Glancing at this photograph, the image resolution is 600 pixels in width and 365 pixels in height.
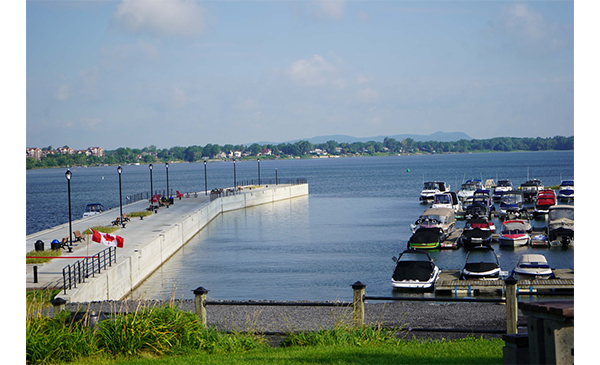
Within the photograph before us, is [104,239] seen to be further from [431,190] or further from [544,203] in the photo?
[431,190]

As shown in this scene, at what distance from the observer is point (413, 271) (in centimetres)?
2894

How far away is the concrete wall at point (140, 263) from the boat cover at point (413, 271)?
1379 cm

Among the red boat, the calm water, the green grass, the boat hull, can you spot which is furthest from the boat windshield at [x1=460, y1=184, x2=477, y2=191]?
the green grass

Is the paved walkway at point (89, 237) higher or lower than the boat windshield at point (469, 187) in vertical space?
lower

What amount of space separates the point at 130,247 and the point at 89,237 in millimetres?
4511

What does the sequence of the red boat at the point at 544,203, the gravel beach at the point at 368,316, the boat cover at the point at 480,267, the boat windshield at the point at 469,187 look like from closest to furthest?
the gravel beach at the point at 368,316, the boat cover at the point at 480,267, the red boat at the point at 544,203, the boat windshield at the point at 469,187

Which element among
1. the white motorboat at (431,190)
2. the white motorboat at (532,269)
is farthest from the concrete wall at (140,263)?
the white motorboat at (431,190)

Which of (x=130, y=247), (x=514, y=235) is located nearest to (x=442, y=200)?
(x=514, y=235)

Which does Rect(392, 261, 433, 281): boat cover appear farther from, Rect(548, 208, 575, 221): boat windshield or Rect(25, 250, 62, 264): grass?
Rect(548, 208, 575, 221): boat windshield

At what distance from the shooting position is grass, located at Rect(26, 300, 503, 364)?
1011 centimetres

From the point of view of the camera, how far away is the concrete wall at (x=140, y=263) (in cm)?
2241

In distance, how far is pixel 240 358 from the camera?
1037 centimetres

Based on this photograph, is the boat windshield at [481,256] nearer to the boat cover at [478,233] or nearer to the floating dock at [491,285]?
the boat cover at [478,233]
